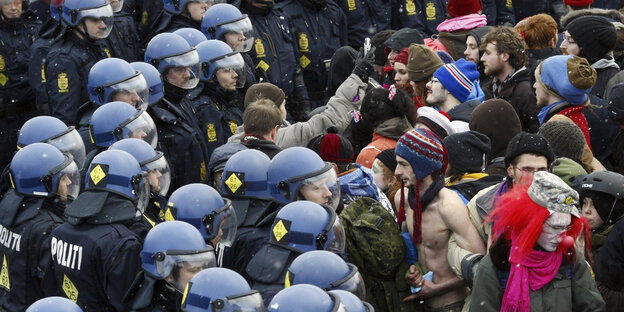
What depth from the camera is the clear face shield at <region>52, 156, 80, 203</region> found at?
770 centimetres

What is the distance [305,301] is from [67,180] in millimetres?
3092

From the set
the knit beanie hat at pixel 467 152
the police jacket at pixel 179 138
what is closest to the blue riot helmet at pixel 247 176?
the knit beanie hat at pixel 467 152

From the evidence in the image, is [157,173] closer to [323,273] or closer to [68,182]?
[68,182]

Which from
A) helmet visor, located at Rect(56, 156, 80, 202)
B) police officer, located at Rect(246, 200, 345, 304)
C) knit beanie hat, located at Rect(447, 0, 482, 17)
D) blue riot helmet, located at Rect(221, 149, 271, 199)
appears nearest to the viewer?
police officer, located at Rect(246, 200, 345, 304)

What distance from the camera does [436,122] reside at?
8.76 m

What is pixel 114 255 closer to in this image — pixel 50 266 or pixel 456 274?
pixel 50 266

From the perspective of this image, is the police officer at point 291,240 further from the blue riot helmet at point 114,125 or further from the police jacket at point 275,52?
the police jacket at point 275,52

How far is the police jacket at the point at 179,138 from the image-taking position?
32.4ft

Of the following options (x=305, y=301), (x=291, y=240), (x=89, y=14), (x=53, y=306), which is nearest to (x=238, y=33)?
(x=89, y=14)

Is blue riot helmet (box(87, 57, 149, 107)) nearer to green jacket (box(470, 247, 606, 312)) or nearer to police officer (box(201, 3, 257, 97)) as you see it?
police officer (box(201, 3, 257, 97))

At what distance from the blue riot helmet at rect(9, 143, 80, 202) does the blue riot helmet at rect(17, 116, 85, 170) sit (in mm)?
559

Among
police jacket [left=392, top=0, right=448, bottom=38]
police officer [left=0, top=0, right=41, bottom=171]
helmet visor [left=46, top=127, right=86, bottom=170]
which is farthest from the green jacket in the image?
police jacket [left=392, top=0, right=448, bottom=38]

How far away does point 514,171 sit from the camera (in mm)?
7086

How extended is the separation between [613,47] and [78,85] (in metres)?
4.86
